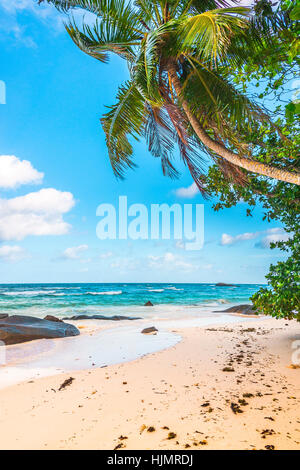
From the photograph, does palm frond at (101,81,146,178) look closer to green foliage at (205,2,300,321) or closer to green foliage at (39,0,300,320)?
green foliage at (39,0,300,320)

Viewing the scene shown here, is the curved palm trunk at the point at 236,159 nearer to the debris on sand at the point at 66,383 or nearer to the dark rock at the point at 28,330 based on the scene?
the debris on sand at the point at 66,383

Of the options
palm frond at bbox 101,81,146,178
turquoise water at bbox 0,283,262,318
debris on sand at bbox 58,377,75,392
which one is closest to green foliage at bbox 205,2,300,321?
palm frond at bbox 101,81,146,178

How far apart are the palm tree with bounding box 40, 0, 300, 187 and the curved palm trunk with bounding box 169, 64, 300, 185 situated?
0.04 feet

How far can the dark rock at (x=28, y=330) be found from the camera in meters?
7.03

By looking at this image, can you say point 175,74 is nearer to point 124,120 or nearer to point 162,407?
point 124,120

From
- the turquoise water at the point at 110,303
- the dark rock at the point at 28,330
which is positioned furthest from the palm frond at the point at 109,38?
the turquoise water at the point at 110,303

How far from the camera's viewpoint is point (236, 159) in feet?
12.2

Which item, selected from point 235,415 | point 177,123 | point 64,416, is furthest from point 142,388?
point 177,123

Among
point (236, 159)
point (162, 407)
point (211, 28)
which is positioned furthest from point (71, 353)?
point (211, 28)

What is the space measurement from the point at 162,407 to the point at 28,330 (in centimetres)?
589

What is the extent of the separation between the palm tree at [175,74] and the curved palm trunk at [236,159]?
0.5 inches

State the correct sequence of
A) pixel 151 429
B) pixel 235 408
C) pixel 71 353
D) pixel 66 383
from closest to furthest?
pixel 151 429
pixel 235 408
pixel 66 383
pixel 71 353
